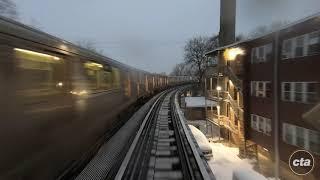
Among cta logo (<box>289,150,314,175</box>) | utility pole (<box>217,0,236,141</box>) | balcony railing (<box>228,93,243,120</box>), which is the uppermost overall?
utility pole (<box>217,0,236,141</box>)

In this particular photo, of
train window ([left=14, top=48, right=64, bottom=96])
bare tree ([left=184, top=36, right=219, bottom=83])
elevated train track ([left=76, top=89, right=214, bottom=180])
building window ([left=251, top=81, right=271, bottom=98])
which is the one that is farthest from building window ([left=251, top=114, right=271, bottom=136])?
bare tree ([left=184, top=36, right=219, bottom=83])

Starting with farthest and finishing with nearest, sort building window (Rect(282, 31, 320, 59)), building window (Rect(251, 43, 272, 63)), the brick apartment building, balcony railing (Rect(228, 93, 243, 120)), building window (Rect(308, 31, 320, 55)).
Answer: balcony railing (Rect(228, 93, 243, 120)) < building window (Rect(251, 43, 272, 63)) < the brick apartment building < building window (Rect(282, 31, 320, 59)) < building window (Rect(308, 31, 320, 55))

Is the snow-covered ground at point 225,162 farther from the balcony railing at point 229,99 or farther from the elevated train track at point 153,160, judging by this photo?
the elevated train track at point 153,160

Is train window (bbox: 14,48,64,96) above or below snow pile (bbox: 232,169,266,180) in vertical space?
above

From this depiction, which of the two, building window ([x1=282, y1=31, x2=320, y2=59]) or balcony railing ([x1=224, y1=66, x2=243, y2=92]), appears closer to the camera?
building window ([x1=282, y1=31, x2=320, y2=59])

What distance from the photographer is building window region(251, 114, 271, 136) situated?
87.2 ft

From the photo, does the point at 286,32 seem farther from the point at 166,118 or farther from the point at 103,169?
the point at 103,169

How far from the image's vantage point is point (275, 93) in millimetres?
16875

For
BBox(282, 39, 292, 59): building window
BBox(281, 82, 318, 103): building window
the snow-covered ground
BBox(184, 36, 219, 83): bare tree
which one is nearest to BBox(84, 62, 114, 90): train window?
the snow-covered ground

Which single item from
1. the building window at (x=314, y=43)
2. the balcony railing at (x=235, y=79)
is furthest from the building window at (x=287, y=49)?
the balcony railing at (x=235, y=79)

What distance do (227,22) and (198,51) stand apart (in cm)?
2849

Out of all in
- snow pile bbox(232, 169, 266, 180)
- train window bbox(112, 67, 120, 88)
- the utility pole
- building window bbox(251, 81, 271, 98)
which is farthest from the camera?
the utility pole

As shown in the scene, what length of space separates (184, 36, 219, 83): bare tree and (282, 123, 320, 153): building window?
49.8 metres

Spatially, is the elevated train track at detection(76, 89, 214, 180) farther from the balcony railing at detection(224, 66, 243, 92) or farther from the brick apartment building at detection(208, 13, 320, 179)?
the balcony railing at detection(224, 66, 243, 92)
